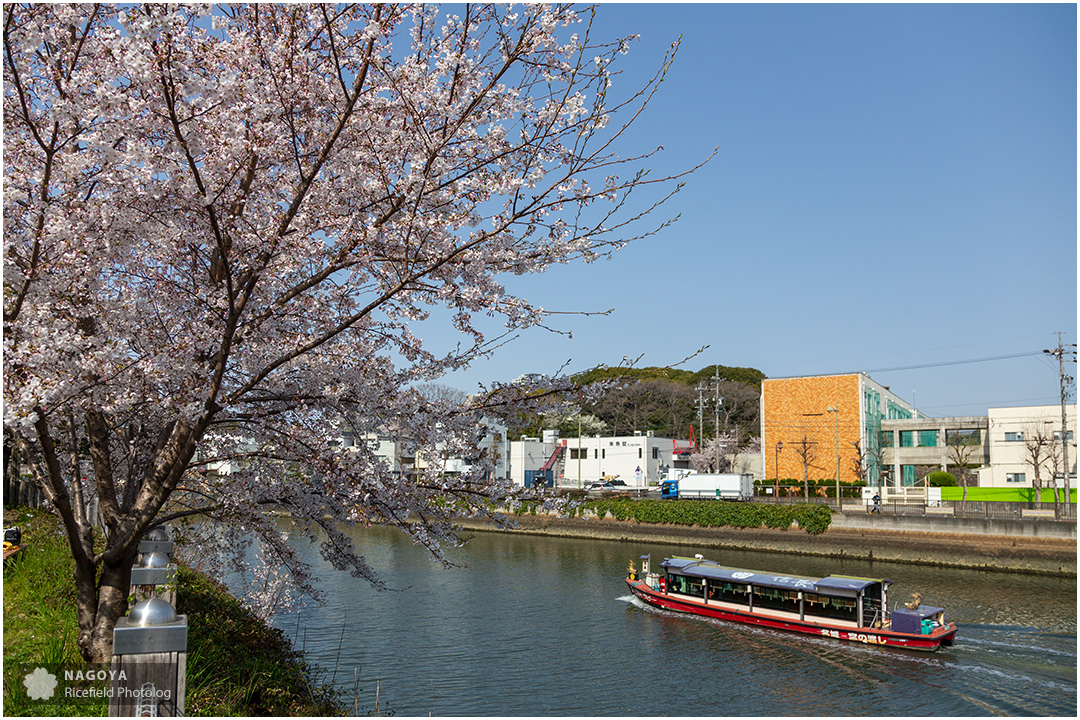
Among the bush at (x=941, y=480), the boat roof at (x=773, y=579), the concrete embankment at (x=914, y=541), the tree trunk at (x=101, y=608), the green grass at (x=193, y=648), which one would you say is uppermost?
the tree trunk at (x=101, y=608)

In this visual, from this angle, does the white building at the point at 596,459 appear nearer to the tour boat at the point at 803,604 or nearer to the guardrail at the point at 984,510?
the guardrail at the point at 984,510

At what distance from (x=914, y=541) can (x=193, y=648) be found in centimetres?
3221

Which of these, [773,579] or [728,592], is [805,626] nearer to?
[773,579]

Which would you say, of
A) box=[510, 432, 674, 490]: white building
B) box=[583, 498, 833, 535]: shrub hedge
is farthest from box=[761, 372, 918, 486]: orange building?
box=[583, 498, 833, 535]: shrub hedge

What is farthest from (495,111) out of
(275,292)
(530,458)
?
(530,458)

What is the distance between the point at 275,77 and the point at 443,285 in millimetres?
1813

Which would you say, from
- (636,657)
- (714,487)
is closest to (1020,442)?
(714,487)

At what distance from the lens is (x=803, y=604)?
2027 centimetres

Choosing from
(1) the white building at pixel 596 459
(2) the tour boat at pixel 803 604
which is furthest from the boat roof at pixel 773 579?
(1) the white building at pixel 596 459

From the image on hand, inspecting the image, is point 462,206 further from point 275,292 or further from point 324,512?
point 324,512

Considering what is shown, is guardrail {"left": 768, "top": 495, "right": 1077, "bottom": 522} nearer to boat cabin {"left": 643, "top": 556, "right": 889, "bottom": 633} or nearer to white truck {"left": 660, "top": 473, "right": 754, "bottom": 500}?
white truck {"left": 660, "top": 473, "right": 754, "bottom": 500}

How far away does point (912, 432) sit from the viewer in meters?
56.7

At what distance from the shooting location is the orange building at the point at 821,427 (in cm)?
5312

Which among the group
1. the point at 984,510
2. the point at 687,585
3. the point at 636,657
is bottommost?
the point at 636,657
